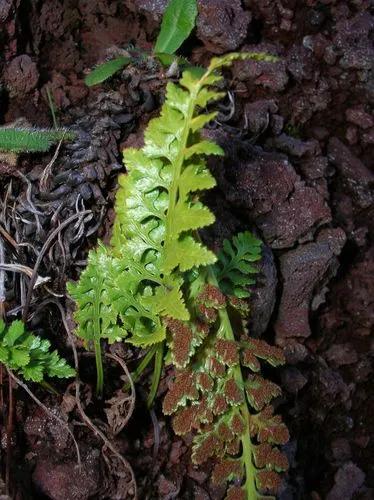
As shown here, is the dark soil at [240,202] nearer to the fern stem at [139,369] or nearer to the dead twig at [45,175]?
the dead twig at [45,175]

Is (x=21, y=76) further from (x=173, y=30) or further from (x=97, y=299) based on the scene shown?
(x=97, y=299)

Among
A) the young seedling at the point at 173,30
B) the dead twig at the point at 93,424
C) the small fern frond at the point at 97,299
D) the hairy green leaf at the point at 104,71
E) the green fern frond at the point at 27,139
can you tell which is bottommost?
the dead twig at the point at 93,424

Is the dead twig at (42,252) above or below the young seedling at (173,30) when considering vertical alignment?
below

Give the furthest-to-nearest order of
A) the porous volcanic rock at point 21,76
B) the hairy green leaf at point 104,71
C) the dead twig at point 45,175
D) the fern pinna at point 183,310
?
1. the porous volcanic rock at point 21,76
2. the hairy green leaf at point 104,71
3. the dead twig at point 45,175
4. the fern pinna at point 183,310

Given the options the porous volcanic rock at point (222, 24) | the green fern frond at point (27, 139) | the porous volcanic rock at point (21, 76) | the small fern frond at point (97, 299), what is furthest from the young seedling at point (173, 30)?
the small fern frond at point (97, 299)

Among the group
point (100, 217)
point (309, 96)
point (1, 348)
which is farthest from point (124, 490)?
point (309, 96)

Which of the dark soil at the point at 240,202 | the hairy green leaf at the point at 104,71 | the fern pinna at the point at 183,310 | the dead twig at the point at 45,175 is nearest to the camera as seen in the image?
the fern pinna at the point at 183,310
